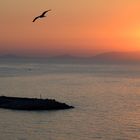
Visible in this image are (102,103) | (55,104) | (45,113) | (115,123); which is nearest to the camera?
(115,123)

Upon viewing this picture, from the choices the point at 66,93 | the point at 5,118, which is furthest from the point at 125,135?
the point at 66,93

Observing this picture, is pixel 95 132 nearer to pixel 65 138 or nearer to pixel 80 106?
pixel 65 138

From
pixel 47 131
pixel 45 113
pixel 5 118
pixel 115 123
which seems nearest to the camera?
Answer: pixel 47 131

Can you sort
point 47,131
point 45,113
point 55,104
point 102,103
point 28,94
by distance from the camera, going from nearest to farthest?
point 47,131, point 45,113, point 55,104, point 102,103, point 28,94

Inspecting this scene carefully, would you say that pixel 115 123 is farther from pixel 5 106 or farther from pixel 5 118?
pixel 5 106

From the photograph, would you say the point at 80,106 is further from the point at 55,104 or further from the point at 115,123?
the point at 115,123

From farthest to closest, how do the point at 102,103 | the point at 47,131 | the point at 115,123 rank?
the point at 102,103
the point at 115,123
the point at 47,131

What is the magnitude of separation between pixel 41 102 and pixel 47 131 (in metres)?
26.5

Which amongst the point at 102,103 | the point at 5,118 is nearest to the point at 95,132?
the point at 5,118

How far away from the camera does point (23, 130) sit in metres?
65.5

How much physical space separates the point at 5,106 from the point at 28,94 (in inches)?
1333

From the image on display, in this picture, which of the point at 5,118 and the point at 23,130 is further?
the point at 5,118

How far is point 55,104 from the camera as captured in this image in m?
90.4

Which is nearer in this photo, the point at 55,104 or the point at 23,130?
the point at 23,130
